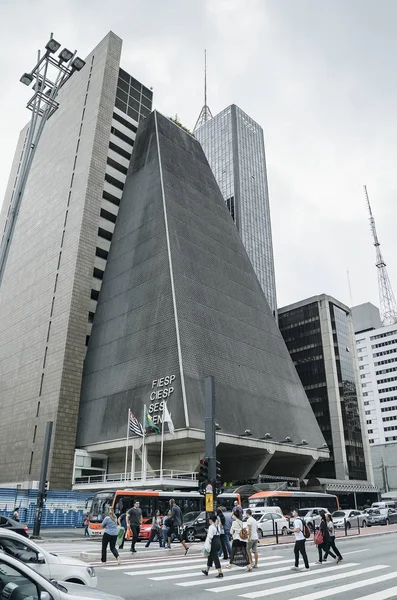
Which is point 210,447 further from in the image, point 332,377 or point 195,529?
point 332,377

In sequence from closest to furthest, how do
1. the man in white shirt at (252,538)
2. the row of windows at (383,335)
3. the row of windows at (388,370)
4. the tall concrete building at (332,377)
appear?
the man in white shirt at (252,538)
the tall concrete building at (332,377)
the row of windows at (388,370)
the row of windows at (383,335)

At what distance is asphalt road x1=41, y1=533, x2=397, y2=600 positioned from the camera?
428 inches

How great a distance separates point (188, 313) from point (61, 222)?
937 inches

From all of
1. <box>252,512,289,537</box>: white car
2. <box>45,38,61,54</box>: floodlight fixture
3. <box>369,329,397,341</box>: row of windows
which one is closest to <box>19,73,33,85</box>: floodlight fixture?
<box>45,38,61,54</box>: floodlight fixture

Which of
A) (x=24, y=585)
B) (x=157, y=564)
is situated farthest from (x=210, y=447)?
(x=24, y=585)

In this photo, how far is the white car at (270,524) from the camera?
99.2 ft

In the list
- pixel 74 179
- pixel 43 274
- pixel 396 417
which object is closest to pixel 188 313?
pixel 43 274

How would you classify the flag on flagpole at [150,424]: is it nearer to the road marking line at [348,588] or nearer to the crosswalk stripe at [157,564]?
the crosswalk stripe at [157,564]

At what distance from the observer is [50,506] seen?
3728 centimetres

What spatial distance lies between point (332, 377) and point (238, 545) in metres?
70.6

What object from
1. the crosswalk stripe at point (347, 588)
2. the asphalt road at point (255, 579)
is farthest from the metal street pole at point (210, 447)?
the crosswalk stripe at point (347, 588)

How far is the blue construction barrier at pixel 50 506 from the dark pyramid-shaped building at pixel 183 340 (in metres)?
8.65

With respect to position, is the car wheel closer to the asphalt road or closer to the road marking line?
the asphalt road

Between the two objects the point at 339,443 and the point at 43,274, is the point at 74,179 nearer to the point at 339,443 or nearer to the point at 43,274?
the point at 43,274
